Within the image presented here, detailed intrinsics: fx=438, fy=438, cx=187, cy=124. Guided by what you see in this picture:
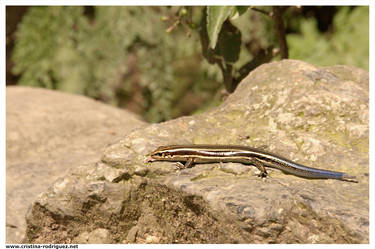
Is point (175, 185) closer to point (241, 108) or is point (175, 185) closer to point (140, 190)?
point (140, 190)

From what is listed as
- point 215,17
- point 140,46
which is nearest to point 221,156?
point 215,17

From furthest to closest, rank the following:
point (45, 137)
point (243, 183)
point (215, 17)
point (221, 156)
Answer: point (45, 137)
point (215, 17)
point (221, 156)
point (243, 183)

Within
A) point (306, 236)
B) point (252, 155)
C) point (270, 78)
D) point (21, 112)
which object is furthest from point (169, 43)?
point (306, 236)

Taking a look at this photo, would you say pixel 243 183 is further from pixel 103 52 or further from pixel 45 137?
pixel 103 52

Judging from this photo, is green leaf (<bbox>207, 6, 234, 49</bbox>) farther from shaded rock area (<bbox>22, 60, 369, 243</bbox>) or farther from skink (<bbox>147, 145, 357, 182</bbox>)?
skink (<bbox>147, 145, 357, 182</bbox>)

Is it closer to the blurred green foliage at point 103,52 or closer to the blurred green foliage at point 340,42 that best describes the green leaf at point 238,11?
the blurred green foliage at point 103,52
